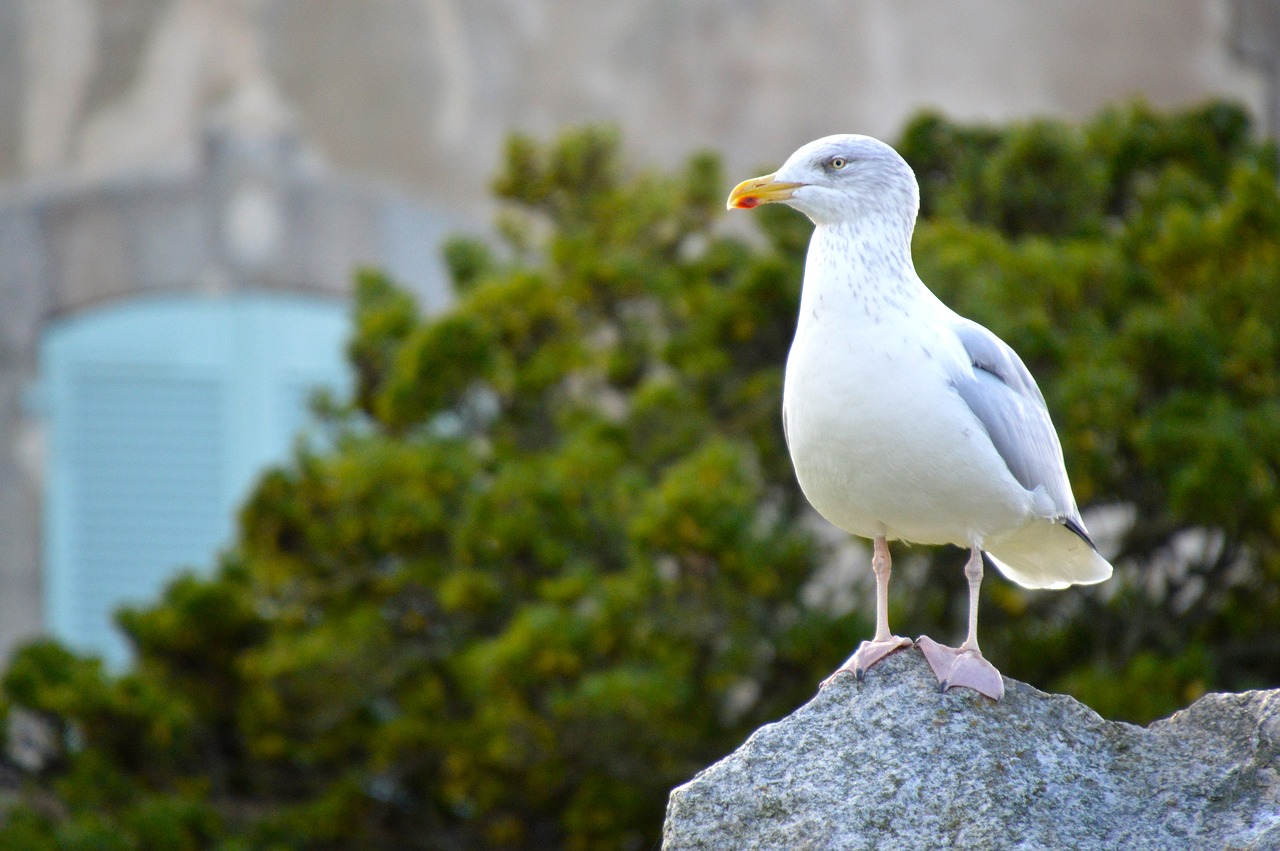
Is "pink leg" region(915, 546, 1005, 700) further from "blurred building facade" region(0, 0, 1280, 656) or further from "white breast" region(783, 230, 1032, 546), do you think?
"blurred building facade" region(0, 0, 1280, 656)

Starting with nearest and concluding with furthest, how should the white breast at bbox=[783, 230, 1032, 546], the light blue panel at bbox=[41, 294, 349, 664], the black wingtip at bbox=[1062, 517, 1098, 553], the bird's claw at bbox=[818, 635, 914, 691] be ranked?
the white breast at bbox=[783, 230, 1032, 546], the bird's claw at bbox=[818, 635, 914, 691], the black wingtip at bbox=[1062, 517, 1098, 553], the light blue panel at bbox=[41, 294, 349, 664]

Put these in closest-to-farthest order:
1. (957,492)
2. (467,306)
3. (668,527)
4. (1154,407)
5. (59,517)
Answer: (957,492) → (668,527) → (1154,407) → (467,306) → (59,517)

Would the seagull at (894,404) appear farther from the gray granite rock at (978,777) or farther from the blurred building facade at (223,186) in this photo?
the blurred building facade at (223,186)

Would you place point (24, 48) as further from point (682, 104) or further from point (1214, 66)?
point (1214, 66)

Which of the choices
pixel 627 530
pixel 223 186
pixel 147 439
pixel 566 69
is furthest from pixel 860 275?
pixel 566 69

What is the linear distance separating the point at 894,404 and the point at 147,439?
266 inches

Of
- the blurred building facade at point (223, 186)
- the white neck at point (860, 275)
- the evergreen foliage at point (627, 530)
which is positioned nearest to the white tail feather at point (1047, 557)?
the white neck at point (860, 275)

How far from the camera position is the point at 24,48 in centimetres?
923

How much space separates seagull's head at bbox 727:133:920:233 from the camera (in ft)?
10.1

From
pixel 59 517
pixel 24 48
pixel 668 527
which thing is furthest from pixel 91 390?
pixel 668 527

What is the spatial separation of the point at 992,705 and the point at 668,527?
2.35 m

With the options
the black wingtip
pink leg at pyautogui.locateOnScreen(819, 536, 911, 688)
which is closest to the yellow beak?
pink leg at pyautogui.locateOnScreen(819, 536, 911, 688)

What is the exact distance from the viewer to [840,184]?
3.09 metres

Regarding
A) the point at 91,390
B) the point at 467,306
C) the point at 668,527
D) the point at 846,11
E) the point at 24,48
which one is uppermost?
the point at 846,11
